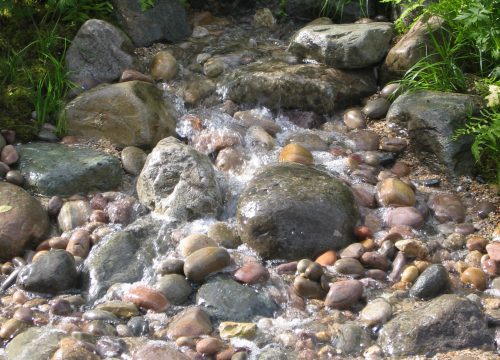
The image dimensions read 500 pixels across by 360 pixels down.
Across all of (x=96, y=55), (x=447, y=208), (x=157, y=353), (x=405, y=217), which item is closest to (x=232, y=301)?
(x=157, y=353)

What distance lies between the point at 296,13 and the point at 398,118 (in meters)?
2.14

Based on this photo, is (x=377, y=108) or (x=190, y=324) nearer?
(x=190, y=324)

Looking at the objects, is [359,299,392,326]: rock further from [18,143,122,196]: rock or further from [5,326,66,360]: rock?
[18,143,122,196]: rock

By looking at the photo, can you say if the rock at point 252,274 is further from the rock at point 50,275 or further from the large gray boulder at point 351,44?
the large gray boulder at point 351,44

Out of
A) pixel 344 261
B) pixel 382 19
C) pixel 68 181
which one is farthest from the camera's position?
pixel 382 19

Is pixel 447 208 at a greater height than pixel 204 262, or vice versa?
pixel 204 262

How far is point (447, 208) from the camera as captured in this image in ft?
16.4

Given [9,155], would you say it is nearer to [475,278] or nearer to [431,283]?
[431,283]

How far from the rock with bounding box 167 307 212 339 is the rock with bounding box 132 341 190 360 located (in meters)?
0.13

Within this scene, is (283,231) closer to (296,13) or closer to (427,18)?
(427,18)

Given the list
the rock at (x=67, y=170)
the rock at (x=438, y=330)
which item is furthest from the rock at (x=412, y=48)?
the rock at (x=438, y=330)

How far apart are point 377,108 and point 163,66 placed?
1.83m

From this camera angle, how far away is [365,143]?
18.6 ft

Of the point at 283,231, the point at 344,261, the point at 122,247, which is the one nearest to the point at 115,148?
the point at 122,247
